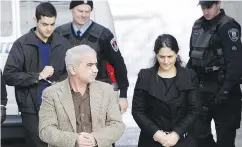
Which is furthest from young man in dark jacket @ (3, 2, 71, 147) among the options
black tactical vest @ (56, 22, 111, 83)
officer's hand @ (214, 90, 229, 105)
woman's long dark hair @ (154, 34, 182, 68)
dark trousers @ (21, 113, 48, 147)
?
officer's hand @ (214, 90, 229, 105)

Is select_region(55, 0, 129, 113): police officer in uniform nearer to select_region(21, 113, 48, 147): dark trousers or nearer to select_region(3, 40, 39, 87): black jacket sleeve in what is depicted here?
select_region(3, 40, 39, 87): black jacket sleeve

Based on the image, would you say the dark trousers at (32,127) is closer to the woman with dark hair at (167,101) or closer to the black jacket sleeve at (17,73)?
the black jacket sleeve at (17,73)

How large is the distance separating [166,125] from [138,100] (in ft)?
0.97

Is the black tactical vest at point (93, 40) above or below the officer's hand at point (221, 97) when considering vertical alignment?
above

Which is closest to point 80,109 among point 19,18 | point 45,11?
point 45,11

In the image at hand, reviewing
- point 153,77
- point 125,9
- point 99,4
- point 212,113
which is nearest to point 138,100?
point 153,77

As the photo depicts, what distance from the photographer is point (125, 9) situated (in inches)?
407

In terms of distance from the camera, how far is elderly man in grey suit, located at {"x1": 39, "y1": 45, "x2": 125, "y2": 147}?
445 cm

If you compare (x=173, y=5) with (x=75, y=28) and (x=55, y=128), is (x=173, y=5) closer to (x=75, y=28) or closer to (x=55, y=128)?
(x=75, y=28)

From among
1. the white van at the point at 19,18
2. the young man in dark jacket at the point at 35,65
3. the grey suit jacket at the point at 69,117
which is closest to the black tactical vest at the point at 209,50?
the white van at the point at 19,18

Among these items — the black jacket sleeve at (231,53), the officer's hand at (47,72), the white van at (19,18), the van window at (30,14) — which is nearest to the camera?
the officer's hand at (47,72)

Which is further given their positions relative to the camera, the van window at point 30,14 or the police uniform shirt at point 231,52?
the van window at point 30,14

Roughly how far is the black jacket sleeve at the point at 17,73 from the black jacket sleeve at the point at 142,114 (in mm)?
813

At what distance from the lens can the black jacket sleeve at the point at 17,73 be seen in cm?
545
